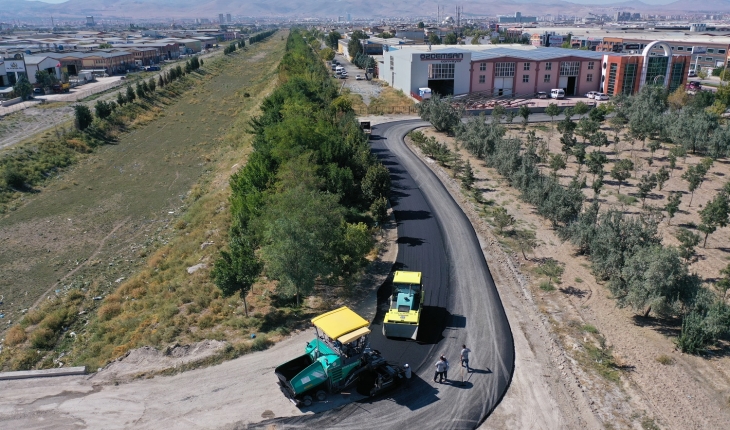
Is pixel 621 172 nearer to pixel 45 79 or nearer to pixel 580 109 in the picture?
pixel 580 109

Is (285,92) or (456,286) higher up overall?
(285,92)

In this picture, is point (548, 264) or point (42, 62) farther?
point (42, 62)

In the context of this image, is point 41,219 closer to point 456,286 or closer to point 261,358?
point 261,358

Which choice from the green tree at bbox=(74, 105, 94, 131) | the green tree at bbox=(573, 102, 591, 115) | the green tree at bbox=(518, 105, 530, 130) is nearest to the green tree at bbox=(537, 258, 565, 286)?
the green tree at bbox=(518, 105, 530, 130)

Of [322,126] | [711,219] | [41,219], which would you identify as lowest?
[41,219]

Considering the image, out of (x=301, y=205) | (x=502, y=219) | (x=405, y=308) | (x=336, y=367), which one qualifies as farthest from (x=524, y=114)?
(x=336, y=367)

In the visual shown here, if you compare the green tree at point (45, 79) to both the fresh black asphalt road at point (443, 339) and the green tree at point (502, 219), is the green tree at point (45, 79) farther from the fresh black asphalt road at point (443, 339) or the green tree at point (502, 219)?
the green tree at point (502, 219)

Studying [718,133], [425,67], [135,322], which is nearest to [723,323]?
[135,322]

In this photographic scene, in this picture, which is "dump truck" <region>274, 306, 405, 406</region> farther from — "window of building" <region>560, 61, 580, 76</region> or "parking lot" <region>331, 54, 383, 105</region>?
"window of building" <region>560, 61, 580, 76</region>
